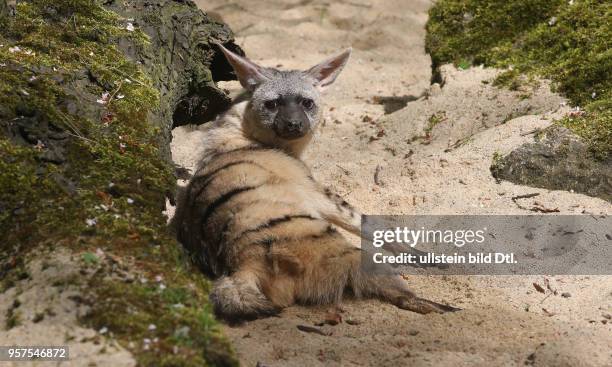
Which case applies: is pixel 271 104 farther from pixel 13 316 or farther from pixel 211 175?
pixel 13 316

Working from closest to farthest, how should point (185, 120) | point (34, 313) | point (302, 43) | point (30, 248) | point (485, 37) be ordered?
point (34, 313) → point (30, 248) → point (185, 120) → point (485, 37) → point (302, 43)

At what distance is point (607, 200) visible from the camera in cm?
484

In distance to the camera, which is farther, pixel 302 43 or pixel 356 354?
pixel 302 43

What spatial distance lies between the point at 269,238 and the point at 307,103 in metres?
2.02

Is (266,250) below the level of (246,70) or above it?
below

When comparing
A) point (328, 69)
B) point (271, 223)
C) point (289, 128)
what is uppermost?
point (328, 69)

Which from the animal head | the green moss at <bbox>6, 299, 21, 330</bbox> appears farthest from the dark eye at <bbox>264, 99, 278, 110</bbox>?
the green moss at <bbox>6, 299, 21, 330</bbox>

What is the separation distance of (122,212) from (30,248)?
472 millimetres

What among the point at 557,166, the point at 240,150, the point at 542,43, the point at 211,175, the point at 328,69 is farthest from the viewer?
the point at 542,43

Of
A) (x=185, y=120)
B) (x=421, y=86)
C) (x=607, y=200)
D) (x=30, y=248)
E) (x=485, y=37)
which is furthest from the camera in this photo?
(x=421, y=86)

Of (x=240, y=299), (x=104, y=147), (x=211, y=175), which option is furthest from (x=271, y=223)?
(x=104, y=147)

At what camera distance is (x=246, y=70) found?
17.9 ft

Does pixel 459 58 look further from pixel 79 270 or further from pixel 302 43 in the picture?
pixel 79 270

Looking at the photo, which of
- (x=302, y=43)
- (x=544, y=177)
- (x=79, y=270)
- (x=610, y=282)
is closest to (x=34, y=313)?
(x=79, y=270)
